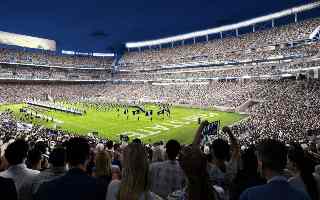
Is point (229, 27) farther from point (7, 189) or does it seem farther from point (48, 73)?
point (7, 189)

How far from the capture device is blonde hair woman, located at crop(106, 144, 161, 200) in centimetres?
292

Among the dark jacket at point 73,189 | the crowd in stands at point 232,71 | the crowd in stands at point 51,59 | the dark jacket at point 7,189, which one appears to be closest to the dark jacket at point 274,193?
the dark jacket at point 73,189

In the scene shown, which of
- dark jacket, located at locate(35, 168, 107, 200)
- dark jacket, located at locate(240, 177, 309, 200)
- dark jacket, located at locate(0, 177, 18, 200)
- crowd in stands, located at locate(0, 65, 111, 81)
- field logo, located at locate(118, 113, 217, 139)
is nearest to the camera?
dark jacket, located at locate(240, 177, 309, 200)

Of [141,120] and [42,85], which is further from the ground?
[42,85]

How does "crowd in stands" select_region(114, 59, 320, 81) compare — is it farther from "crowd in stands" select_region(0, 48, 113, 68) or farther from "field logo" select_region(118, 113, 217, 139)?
"field logo" select_region(118, 113, 217, 139)

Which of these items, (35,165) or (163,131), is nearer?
(35,165)

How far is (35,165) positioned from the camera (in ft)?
17.8

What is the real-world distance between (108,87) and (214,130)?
261 ft

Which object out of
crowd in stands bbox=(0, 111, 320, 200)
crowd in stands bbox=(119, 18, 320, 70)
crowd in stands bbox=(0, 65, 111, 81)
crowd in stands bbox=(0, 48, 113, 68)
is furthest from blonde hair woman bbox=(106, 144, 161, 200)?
crowd in stands bbox=(0, 48, 113, 68)

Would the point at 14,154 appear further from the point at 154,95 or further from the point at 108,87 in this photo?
the point at 108,87

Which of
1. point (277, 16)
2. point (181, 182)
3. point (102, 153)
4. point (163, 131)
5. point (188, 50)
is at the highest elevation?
point (277, 16)

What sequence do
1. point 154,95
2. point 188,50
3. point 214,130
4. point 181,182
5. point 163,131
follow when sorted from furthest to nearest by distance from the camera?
point 188,50, point 154,95, point 163,131, point 214,130, point 181,182

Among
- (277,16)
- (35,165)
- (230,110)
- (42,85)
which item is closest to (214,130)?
(35,165)

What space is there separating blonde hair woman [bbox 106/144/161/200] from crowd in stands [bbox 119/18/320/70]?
62.6m
